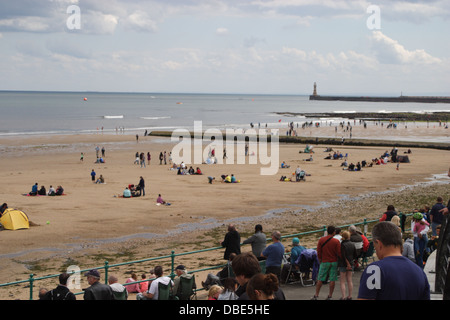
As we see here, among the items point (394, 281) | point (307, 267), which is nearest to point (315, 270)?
point (307, 267)

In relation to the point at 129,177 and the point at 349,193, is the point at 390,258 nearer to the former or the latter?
the point at 349,193

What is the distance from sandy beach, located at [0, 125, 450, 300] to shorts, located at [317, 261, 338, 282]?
6.71m

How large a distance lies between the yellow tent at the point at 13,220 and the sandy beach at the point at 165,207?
1.24ft

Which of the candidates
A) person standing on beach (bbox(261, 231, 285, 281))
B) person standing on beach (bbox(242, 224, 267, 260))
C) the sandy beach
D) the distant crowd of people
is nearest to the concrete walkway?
the distant crowd of people

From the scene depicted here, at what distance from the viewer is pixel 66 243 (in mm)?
19547

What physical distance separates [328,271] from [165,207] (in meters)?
17.9

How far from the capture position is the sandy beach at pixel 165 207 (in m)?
18.3

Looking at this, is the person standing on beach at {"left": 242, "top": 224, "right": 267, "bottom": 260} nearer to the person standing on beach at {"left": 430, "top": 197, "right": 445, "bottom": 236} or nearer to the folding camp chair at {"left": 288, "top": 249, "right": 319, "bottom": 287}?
the folding camp chair at {"left": 288, "top": 249, "right": 319, "bottom": 287}

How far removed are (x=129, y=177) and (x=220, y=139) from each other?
1418 inches

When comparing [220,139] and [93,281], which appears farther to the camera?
[220,139]

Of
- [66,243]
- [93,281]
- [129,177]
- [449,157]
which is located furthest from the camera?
[449,157]

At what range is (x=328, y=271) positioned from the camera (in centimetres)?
959
